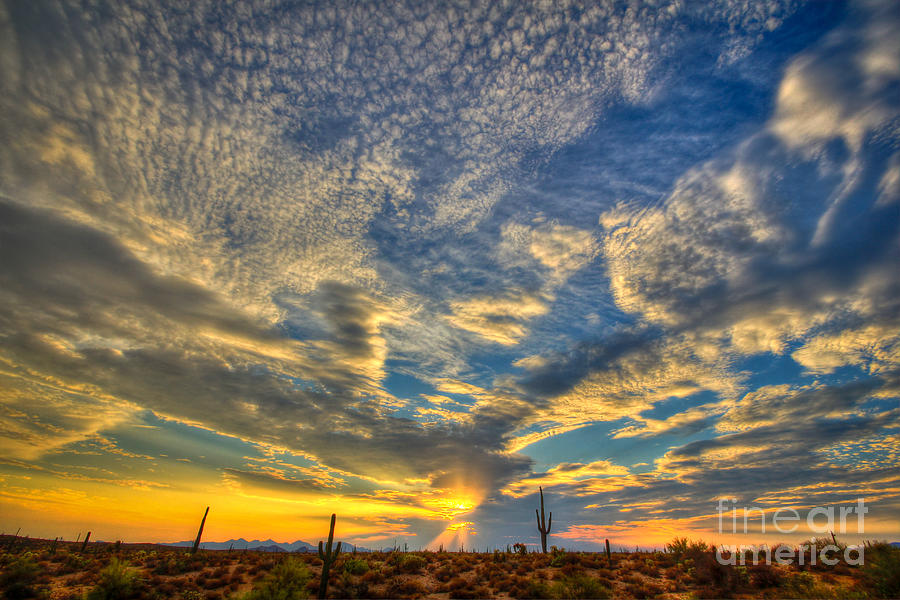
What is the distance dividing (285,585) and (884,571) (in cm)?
3312

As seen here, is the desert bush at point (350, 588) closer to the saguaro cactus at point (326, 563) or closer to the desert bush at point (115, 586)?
the saguaro cactus at point (326, 563)

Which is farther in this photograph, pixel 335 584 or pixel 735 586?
pixel 335 584

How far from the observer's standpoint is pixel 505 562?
32344 mm

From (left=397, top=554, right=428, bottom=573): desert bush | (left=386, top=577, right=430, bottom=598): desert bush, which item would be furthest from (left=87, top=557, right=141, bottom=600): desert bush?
(left=397, top=554, right=428, bottom=573): desert bush

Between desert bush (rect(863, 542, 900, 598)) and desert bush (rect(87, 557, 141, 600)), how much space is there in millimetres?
42029

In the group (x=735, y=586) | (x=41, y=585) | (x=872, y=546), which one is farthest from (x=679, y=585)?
(x=41, y=585)

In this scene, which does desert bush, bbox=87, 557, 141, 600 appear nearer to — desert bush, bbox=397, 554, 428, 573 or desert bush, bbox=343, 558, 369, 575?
desert bush, bbox=343, 558, 369, 575

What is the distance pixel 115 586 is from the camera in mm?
22344

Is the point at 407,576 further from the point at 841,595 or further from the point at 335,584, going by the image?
the point at 841,595

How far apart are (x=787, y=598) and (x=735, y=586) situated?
3.06m

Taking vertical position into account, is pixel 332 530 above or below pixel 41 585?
above

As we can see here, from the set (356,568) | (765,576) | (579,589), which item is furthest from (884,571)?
(356,568)

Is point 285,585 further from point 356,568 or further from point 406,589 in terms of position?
point 406,589

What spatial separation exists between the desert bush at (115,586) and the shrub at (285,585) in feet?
24.9
